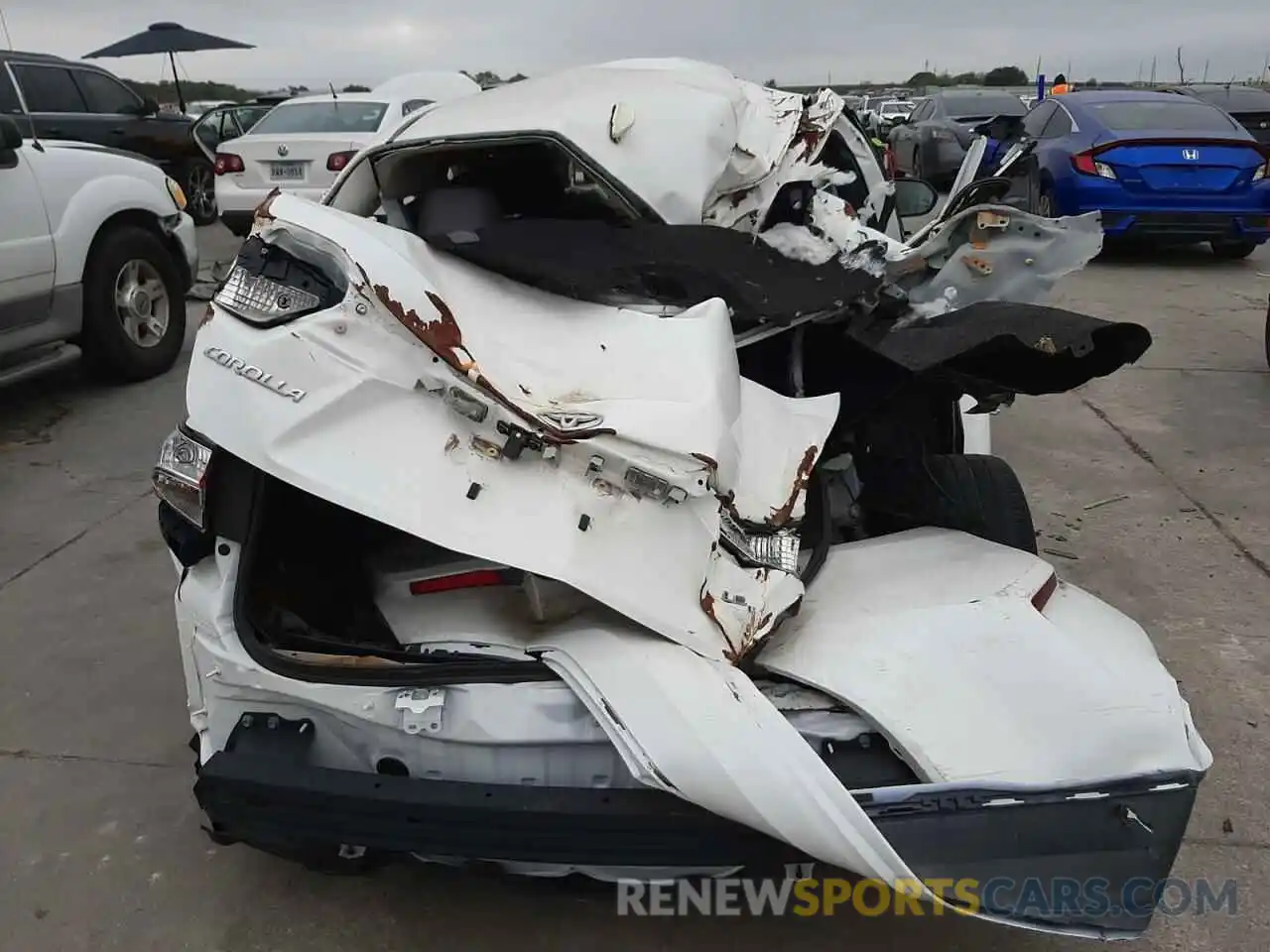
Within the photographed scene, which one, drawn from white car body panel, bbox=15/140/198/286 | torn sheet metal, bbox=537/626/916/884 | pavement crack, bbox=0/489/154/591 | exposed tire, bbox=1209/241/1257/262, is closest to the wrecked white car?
torn sheet metal, bbox=537/626/916/884

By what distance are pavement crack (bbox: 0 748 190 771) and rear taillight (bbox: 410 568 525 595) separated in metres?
1.17

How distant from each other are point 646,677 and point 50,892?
158 cm

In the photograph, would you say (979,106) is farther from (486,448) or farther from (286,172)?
(486,448)

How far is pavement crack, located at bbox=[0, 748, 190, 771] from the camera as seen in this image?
110 inches

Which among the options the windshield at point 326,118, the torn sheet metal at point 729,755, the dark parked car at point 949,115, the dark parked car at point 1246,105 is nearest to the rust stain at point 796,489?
the torn sheet metal at point 729,755

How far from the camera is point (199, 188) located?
12.5m

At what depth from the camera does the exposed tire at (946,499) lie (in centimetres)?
277

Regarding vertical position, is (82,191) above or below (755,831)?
above

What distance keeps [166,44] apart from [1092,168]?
13196 millimetres

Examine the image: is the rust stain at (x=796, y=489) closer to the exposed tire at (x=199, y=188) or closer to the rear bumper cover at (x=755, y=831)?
the rear bumper cover at (x=755, y=831)

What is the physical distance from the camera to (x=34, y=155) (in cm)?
549

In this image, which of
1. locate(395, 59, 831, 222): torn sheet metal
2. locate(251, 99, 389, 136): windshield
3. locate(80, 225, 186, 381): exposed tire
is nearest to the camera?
locate(395, 59, 831, 222): torn sheet metal

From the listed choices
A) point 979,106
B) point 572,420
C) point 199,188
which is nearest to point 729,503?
point 572,420

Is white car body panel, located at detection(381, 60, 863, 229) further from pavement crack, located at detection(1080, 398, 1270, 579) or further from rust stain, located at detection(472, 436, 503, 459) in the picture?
pavement crack, located at detection(1080, 398, 1270, 579)
